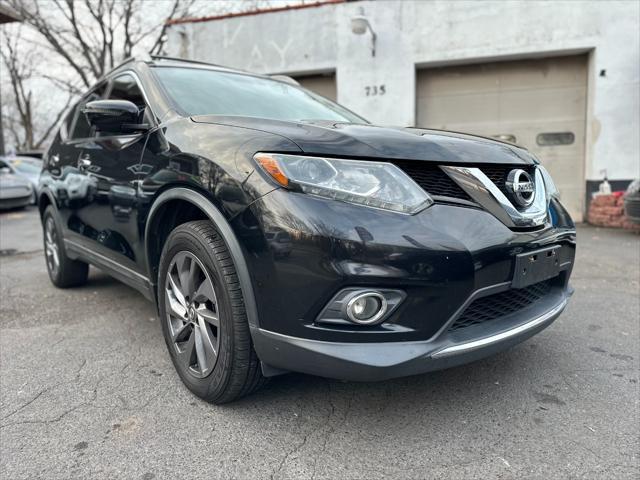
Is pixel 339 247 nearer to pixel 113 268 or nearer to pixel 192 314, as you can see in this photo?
pixel 192 314

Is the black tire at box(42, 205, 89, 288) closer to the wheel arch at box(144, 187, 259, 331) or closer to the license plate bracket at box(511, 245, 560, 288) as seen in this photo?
the wheel arch at box(144, 187, 259, 331)

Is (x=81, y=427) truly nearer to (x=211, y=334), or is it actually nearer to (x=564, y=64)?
(x=211, y=334)

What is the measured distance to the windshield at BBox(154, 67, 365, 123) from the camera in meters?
2.56

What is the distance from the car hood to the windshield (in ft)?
1.63

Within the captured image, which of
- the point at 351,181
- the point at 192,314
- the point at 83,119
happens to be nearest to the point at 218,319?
the point at 192,314

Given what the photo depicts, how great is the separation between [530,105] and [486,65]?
1.08 m

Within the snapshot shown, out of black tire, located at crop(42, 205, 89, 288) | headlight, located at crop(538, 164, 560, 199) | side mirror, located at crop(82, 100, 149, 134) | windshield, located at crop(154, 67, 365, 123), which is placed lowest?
black tire, located at crop(42, 205, 89, 288)

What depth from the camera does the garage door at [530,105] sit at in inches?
332

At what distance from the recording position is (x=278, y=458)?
1.76m

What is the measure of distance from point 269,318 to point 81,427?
979 mm

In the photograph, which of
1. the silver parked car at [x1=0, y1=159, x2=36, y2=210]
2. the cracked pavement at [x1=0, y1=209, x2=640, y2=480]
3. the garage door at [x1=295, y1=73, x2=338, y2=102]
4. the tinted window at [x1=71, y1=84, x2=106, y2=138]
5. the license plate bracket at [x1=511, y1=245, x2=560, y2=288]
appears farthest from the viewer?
the silver parked car at [x1=0, y1=159, x2=36, y2=210]

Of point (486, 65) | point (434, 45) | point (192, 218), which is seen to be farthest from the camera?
point (486, 65)

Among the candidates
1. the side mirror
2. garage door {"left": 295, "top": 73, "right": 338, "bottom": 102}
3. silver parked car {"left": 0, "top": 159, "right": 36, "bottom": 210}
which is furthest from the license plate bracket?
silver parked car {"left": 0, "top": 159, "right": 36, "bottom": 210}

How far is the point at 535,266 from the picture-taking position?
192 cm
